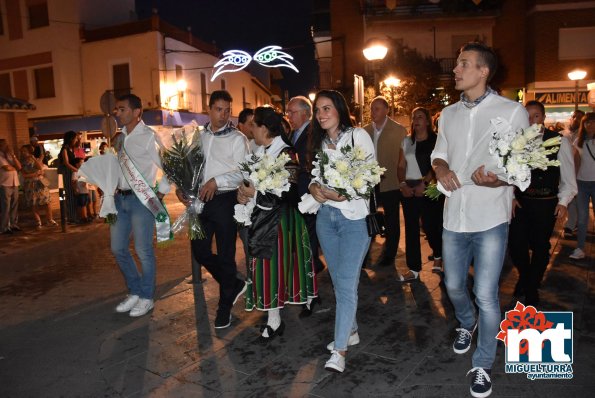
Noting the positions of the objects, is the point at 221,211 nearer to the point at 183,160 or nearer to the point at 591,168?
the point at 183,160

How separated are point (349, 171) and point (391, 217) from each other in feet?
10.9

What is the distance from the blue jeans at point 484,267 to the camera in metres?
3.34

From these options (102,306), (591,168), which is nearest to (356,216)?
(102,306)

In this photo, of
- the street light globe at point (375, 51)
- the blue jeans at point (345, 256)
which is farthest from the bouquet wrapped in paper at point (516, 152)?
the street light globe at point (375, 51)

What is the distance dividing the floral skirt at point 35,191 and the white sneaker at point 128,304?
727 centimetres

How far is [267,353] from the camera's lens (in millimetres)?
4199

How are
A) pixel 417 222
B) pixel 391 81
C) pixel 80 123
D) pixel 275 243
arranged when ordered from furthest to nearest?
pixel 80 123, pixel 391 81, pixel 417 222, pixel 275 243

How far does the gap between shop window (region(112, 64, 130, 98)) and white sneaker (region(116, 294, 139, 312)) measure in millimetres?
21259

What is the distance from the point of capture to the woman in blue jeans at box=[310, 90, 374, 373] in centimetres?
375

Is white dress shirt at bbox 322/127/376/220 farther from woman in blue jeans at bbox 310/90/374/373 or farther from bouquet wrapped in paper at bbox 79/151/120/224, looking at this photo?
bouquet wrapped in paper at bbox 79/151/120/224

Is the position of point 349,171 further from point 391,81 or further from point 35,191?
point 391,81

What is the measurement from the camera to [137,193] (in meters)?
4.98

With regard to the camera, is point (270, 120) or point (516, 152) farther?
point (270, 120)

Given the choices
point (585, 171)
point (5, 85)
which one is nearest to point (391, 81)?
point (585, 171)
